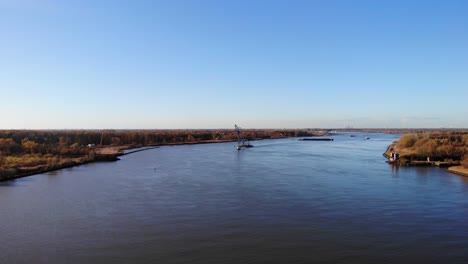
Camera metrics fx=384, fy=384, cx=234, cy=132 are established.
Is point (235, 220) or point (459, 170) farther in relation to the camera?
point (459, 170)

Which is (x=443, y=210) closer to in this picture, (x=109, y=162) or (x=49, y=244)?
(x=49, y=244)

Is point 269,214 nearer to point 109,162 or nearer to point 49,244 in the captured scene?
point 49,244

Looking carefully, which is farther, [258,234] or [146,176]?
[146,176]

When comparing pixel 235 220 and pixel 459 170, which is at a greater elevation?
pixel 459 170

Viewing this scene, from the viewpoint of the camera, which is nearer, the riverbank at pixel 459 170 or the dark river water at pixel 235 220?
the dark river water at pixel 235 220

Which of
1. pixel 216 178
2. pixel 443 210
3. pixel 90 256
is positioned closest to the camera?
pixel 90 256

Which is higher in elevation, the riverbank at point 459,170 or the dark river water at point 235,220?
the riverbank at point 459,170

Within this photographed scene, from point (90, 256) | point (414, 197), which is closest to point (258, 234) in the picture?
point (90, 256)

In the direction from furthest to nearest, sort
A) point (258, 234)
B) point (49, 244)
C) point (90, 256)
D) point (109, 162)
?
1. point (109, 162)
2. point (258, 234)
3. point (49, 244)
4. point (90, 256)
